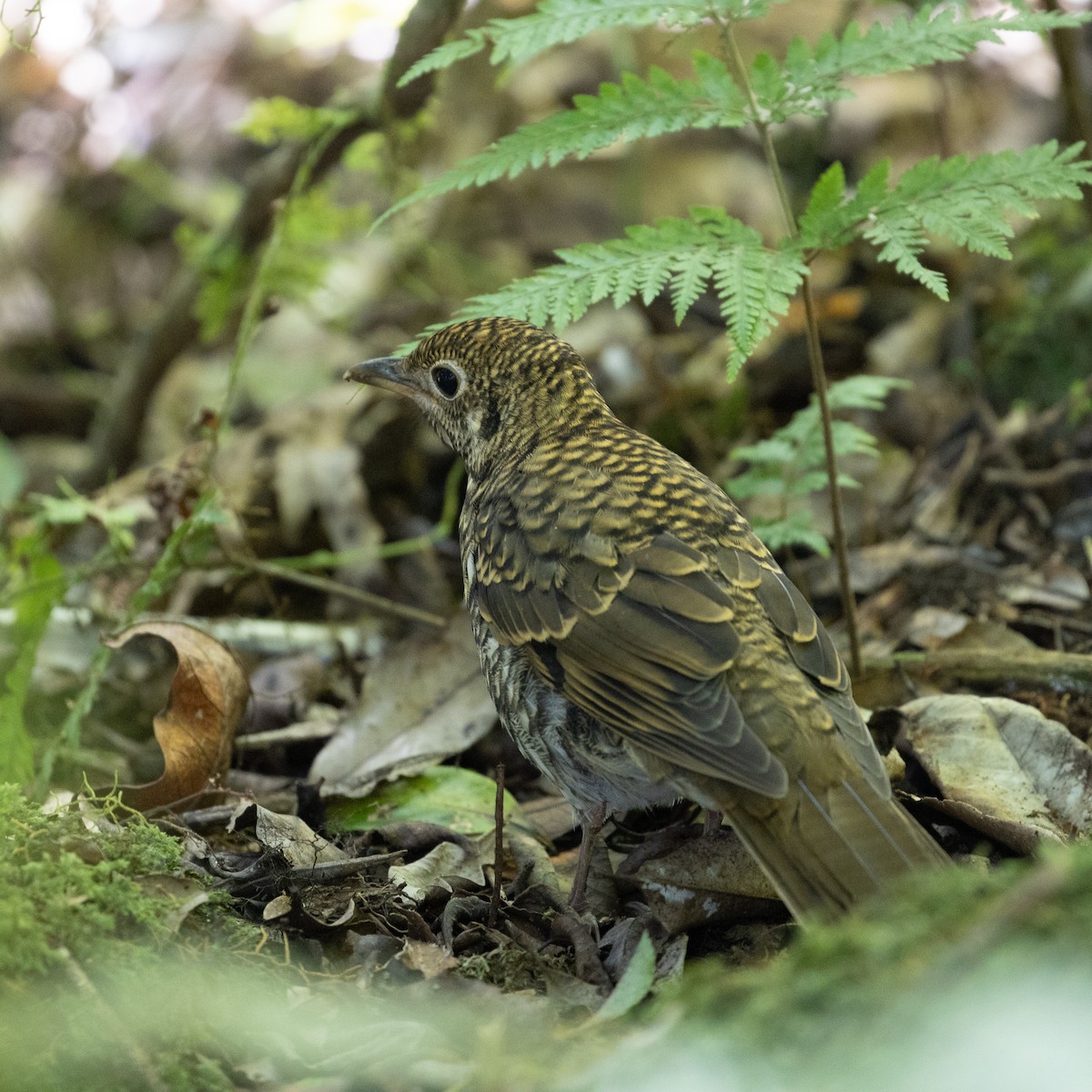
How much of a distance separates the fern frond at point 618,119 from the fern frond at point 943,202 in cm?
37

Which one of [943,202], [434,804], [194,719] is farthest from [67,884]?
[943,202]

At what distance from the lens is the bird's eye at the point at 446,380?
3807 mm

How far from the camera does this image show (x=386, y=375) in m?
3.95

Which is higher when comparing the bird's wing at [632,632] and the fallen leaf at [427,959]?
the bird's wing at [632,632]

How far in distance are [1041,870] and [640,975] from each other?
951 mm

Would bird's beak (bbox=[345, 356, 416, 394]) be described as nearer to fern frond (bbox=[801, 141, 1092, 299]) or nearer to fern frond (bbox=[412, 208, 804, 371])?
fern frond (bbox=[412, 208, 804, 371])

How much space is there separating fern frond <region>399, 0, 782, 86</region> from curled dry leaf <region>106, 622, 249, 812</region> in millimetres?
1716

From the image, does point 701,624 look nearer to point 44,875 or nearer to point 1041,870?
point 1041,870

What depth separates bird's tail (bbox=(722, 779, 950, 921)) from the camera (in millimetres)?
2434

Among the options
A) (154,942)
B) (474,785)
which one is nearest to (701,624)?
(474,785)

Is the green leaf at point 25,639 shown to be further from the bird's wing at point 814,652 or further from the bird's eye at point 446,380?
the bird's wing at point 814,652

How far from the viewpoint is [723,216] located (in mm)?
3256

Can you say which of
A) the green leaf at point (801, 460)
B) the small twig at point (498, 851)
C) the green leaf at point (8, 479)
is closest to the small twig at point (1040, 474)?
the green leaf at point (801, 460)

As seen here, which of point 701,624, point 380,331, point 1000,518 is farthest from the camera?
point 380,331
